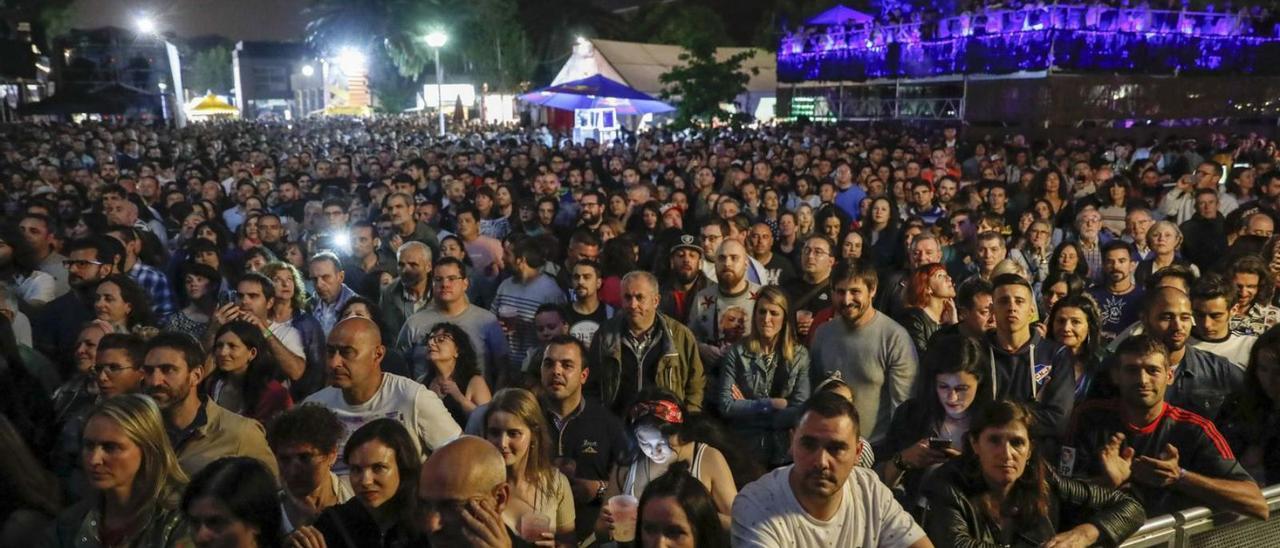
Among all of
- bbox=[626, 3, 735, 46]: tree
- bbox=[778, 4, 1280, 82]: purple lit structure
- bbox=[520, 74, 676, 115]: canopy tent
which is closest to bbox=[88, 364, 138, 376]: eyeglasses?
bbox=[520, 74, 676, 115]: canopy tent

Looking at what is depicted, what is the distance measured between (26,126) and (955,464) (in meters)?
33.5

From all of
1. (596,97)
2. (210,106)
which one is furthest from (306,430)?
(210,106)

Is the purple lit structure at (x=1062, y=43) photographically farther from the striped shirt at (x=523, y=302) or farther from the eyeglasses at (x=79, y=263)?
the eyeglasses at (x=79, y=263)

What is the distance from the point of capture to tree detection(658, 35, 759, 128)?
84.8ft

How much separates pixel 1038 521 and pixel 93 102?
3417cm

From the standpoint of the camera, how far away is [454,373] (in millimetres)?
5172

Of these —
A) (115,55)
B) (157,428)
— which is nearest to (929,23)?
(157,428)

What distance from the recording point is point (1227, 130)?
2503cm

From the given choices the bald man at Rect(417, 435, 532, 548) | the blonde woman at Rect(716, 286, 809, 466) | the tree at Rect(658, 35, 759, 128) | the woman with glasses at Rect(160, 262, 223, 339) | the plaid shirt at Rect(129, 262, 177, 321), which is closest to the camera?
the bald man at Rect(417, 435, 532, 548)

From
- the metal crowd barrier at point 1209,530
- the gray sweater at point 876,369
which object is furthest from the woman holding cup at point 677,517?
the gray sweater at point 876,369

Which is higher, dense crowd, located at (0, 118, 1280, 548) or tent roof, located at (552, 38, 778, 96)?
tent roof, located at (552, 38, 778, 96)

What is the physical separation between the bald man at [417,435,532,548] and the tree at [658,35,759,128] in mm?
23558

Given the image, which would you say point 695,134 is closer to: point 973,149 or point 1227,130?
point 973,149

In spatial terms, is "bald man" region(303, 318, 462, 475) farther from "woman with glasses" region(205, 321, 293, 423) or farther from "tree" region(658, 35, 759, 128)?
"tree" region(658, 35, 759, 128)
